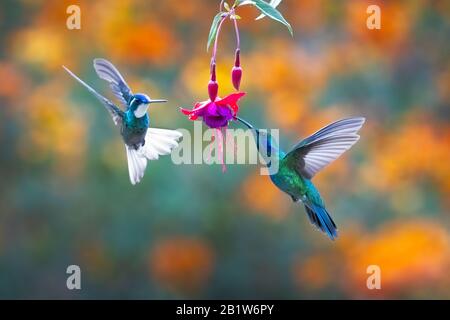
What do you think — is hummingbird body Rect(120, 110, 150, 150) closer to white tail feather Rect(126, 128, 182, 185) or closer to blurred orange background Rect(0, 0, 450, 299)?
white tail feather Rect(126, 128, 182, 185)

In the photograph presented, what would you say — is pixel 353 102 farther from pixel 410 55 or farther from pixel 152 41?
pixel 152 41

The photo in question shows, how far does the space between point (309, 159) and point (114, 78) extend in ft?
1.03

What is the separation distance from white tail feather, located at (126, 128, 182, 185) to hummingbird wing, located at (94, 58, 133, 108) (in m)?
0.06

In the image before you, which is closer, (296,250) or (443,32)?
(296,250)

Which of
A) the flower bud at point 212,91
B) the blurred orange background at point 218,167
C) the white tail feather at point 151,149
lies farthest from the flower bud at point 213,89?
the blurred orange background at point 218,167

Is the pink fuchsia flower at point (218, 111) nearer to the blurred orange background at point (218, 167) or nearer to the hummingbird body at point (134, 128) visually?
the hummingbird body at point (134, 128)

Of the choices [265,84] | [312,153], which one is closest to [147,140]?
[312,153]

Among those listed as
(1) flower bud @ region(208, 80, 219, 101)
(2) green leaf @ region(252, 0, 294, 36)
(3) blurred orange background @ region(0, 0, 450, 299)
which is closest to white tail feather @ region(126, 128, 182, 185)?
(1) flower bud @ region(208, 80, 219, 101)

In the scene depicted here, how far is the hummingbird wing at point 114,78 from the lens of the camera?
0.99 m

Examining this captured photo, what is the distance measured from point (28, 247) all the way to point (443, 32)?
2216mm

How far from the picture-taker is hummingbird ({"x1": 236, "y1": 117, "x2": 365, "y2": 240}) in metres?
0.92

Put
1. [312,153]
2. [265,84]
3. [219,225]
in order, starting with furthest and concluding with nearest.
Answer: [265,84]
[219,225]
[312,153]

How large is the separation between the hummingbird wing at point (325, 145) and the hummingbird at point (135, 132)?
7.3 inches

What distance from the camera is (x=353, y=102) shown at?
3.24 m
